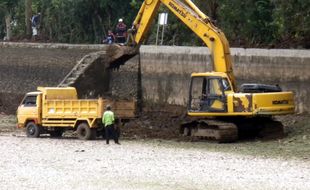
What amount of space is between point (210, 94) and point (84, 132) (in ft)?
16.8

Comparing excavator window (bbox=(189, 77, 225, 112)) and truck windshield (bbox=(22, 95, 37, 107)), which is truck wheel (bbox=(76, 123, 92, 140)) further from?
excavator window (bbox=(189, 77, 225, 112))

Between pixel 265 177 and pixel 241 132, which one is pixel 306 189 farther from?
pixel 241 132

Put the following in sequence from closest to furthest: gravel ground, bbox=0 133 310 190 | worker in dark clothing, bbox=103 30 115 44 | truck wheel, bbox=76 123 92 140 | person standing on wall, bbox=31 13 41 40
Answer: gravel ground, bbox=0 133 310 190 → truck wheel, bbox=76 123 92 140 → worker in dark clothing, bbox=103 30 115 44 → person standing on wall, bbox=31 13 41 40

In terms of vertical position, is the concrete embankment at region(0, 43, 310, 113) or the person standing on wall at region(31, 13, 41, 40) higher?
the person standing on wall at region(31, 13, 41, 40)

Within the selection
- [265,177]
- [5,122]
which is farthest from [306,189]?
[5,122]

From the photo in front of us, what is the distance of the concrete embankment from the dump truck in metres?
5.23

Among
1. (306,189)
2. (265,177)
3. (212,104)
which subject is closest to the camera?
(306,189)

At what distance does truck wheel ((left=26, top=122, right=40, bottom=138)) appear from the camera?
114 feet

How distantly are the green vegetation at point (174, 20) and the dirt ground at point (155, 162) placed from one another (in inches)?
258

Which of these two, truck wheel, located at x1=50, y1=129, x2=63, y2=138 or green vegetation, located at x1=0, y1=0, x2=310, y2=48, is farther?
green vegetation, located at x1=0, y1=0, x2=310, y2=48

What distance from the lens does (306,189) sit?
20.1 meters

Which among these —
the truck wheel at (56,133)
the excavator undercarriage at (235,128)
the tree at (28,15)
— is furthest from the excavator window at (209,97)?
the tree at (28,15)

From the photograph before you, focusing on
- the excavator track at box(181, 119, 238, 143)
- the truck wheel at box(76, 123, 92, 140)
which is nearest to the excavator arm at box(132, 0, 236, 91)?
the excavator track at box(181, 119, 238, 143)

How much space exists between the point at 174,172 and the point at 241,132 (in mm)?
9649
